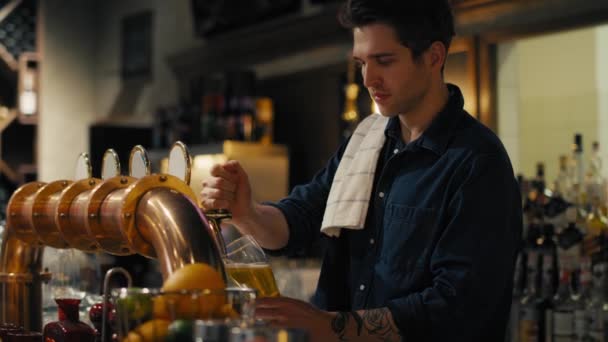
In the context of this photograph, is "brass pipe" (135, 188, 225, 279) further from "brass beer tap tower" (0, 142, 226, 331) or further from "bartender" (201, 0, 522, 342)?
"bartender" (201, 0, 522, 342)

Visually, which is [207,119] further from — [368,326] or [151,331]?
[151,331]

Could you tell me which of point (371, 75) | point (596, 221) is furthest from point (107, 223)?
point (596, 221)

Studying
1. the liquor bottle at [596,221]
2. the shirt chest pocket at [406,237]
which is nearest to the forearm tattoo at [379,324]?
the shirt chest pocket at [406,237]

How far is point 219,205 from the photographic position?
5.09ft

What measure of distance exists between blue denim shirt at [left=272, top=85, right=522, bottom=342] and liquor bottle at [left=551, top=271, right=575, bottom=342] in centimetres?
122

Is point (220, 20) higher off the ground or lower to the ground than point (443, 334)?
higher

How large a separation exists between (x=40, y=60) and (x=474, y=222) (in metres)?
7.15

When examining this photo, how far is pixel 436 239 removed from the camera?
1.69 metres

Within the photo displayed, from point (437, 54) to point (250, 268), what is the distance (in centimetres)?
65

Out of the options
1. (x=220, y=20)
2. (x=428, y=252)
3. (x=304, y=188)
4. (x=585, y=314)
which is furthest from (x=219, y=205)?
(x=220, y=20)

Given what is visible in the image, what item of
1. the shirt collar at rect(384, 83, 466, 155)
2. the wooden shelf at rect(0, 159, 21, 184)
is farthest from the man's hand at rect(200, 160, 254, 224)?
the wooden shelf at rect(0, 159, 21, 184)

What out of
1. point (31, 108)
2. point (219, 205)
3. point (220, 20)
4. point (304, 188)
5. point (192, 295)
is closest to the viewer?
point (192, 295)

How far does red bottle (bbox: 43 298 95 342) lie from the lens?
1282 mm

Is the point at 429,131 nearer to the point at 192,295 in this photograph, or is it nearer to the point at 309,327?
the point at 309,327
